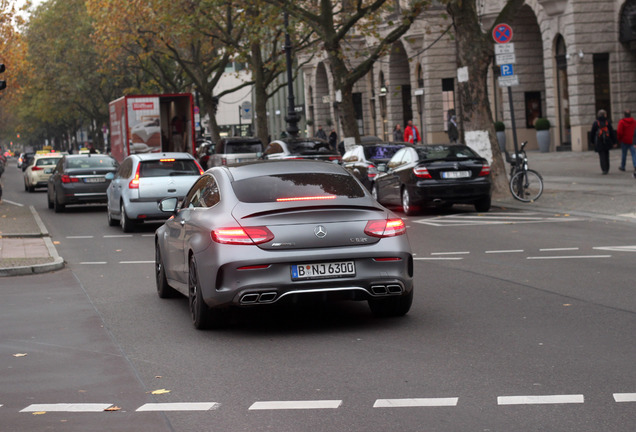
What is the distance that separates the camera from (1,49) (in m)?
46.2

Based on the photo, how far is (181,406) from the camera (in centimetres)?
649

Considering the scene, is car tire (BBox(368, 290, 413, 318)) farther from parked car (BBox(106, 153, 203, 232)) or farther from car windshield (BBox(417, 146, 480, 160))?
car windshield (BBox(417, 146, 480, 160))

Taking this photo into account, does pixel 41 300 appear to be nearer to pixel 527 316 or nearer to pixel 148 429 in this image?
pixel 527 316

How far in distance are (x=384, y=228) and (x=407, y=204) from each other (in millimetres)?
13268

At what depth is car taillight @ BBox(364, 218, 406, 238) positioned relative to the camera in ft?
29.6

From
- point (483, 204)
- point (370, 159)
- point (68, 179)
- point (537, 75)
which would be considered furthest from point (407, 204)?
point (537, 75)

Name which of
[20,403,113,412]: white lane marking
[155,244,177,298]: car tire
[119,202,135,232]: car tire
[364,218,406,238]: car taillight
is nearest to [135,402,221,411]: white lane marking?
[20,403,113,412]: white lane marking

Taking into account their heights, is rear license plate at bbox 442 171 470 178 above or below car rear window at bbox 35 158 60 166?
below

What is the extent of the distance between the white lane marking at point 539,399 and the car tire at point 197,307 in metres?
3.48

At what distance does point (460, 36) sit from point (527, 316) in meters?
16.0

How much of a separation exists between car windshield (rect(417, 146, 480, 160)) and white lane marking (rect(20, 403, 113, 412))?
52.0 feet

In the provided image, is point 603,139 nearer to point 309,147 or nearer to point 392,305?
point 309,147

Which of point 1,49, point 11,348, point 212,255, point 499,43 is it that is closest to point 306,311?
point 212,255

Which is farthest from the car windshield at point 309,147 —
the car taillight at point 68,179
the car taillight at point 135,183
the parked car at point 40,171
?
the parked car at point 40,171
